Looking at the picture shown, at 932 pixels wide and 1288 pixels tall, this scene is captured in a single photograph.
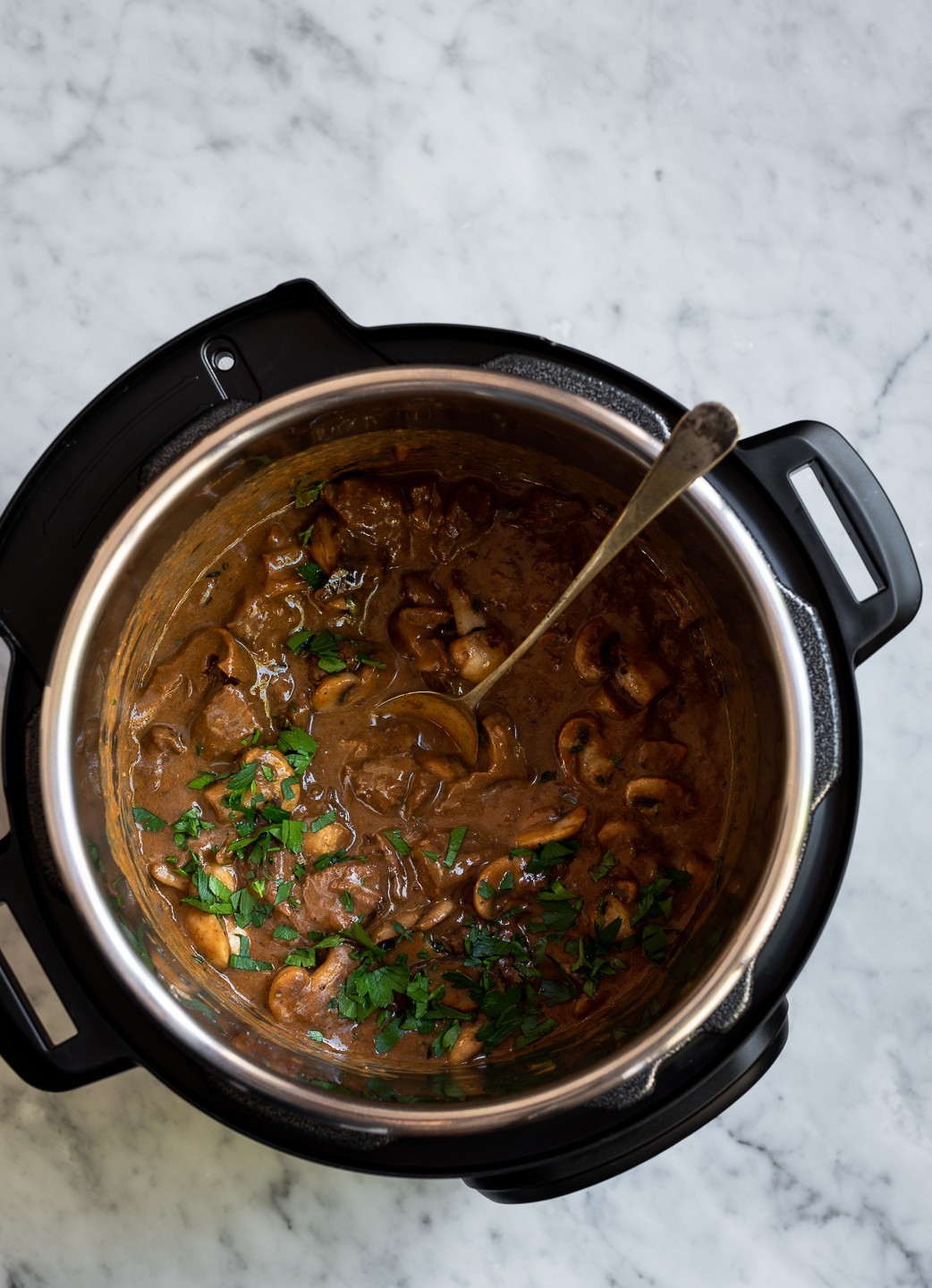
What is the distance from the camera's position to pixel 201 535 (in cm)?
207

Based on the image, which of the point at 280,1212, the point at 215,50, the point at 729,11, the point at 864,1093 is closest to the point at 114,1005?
the point at 280,1212

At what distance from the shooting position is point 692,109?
8.32 feet

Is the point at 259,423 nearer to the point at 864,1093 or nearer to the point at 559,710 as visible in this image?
the point at 559,710

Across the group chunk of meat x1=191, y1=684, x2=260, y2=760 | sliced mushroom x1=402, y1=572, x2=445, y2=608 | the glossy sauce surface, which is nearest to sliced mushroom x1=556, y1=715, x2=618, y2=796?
the glossy sauce surface

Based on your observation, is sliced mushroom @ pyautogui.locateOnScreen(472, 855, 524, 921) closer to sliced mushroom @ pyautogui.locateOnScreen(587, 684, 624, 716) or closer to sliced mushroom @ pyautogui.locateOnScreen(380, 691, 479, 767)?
sliced mushroom @ pyautogui.locateOnScreen(380, 691, 479, 767)

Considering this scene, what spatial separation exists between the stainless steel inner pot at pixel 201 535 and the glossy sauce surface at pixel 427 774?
0.12 metres

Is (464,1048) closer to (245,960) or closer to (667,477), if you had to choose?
(245,960)

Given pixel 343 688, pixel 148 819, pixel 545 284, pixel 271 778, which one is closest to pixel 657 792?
pixel 343 688

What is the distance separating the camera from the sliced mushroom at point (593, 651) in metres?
2.23

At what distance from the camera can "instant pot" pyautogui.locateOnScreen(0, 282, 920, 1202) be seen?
5.90 feet

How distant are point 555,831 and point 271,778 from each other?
0.56m

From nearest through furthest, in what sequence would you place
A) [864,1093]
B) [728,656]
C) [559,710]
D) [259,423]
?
1. [259,423]
2. [728,656]
3. [559,710]
4. [864,1093]

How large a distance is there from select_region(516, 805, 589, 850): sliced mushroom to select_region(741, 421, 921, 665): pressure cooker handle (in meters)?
0.60

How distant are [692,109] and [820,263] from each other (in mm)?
445
